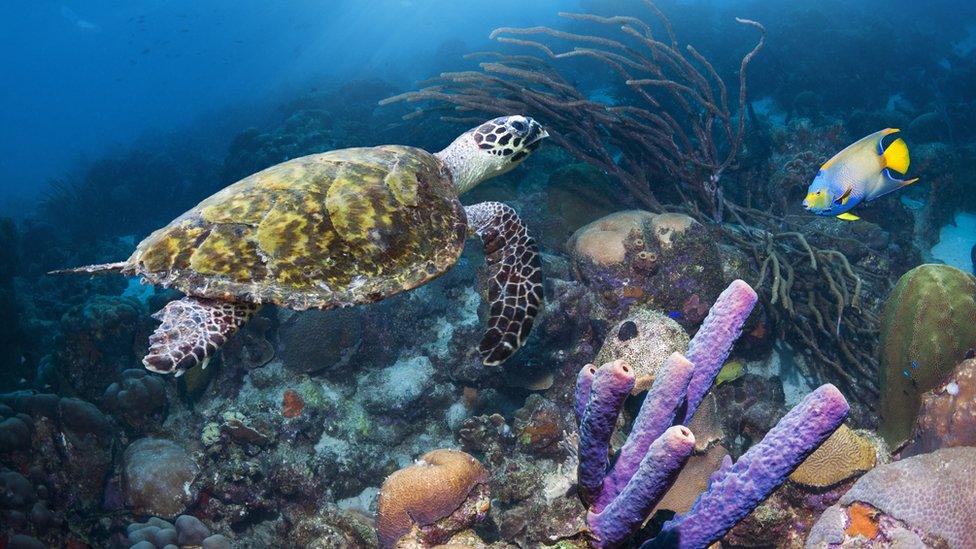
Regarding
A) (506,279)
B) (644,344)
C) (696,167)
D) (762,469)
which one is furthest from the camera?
(696,167)

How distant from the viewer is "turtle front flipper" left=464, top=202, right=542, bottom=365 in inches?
136

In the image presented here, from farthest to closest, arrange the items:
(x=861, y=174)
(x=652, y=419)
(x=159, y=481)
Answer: (x=159, y=481), (x=861, y=174), (x=652, y=419)

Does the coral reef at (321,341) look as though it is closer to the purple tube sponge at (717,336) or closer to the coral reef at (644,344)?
the coral reef at (644,344)

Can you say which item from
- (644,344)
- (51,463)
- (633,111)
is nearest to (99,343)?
(51,463)

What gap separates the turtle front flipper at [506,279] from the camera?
3447 mm

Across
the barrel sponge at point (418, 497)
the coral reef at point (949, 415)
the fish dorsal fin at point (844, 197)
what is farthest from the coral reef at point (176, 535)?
the fish dorsal fin at point (844, 197)

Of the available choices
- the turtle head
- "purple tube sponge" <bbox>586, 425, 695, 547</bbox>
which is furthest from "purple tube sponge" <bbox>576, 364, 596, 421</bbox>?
the turtle head

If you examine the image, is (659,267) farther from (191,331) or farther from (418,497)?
(191,331)

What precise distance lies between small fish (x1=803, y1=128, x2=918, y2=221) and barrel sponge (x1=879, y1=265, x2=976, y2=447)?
36.5 inches

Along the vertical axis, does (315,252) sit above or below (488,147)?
above

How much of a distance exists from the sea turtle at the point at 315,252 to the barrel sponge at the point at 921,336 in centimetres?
284

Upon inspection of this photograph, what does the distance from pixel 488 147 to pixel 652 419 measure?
3.42 m

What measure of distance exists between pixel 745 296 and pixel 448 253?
213 cm

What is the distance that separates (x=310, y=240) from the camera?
10.2ft
